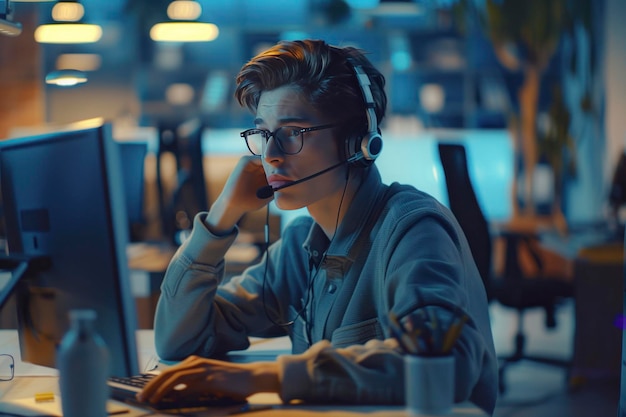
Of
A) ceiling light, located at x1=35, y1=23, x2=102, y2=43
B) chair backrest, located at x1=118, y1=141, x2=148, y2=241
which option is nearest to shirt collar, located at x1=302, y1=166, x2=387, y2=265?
ceiling light, located at x1=35, y1=23, x2=102, y2=43

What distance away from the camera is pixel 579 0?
5434 millimetres

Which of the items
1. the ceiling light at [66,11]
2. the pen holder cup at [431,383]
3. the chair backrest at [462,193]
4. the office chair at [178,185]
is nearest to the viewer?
the pen holder cup at [431,383]

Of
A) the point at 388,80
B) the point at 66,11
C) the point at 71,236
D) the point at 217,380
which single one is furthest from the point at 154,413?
the point at 388,80

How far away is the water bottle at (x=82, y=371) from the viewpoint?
991mm

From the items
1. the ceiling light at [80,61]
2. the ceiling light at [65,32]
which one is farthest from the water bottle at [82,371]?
the ceiling light at [80,61]

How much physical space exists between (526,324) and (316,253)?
408cm

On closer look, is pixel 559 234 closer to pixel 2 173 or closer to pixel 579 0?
pixel 579 0

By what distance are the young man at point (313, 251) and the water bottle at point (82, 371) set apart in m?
0.14

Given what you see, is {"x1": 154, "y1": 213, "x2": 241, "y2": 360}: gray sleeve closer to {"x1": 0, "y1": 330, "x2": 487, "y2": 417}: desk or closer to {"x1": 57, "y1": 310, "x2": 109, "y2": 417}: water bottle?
{"x1": 0, "y1": 330, "x2": 487, "y2": 417}: desk

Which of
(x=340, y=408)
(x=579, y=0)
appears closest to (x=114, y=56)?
(x=579, y=0)

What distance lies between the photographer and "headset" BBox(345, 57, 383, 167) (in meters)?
1.43

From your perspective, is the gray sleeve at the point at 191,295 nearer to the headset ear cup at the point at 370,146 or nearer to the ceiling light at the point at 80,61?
the headset ear cup at the point at 370,146

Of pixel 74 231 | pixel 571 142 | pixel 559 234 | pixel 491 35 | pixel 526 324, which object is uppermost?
pixel 491 35

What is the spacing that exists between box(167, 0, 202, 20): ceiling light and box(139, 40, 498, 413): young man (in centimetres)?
230
